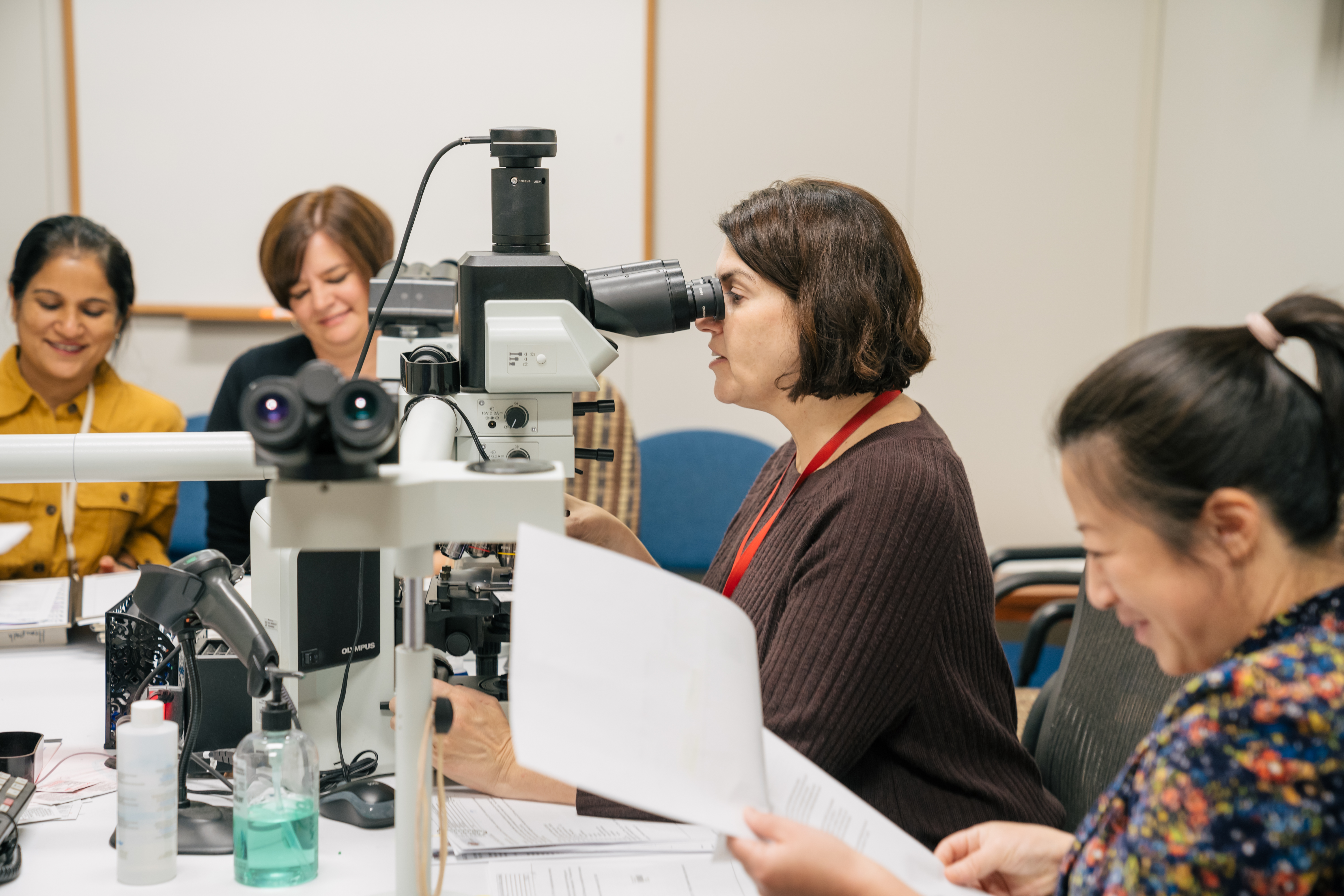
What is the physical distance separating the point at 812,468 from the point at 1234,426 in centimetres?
67

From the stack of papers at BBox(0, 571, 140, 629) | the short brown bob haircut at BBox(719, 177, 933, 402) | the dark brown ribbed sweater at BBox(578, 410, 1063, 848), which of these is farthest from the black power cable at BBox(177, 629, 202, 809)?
the short brown bob haircut at BBox(719, 177, 933, 402)

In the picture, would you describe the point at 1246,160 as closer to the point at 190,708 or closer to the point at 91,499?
the point at 190,708

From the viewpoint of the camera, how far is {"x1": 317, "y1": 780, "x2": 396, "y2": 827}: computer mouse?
1.11m

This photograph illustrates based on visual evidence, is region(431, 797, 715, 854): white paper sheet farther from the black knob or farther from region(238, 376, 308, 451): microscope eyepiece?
region(238, 376, 308, 451): microscope eyepiece

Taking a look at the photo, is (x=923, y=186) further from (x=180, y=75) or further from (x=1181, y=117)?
(x=180, y=75)

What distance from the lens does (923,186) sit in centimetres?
326

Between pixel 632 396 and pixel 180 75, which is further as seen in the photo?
pixel 632 396

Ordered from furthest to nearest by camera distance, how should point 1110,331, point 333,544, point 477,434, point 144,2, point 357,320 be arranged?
point 1110,331 → point 144,2 → point 357,320 → point 477,434 → point 333,544

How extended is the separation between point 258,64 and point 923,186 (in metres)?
1.99

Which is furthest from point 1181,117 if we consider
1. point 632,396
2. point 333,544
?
point 333,544

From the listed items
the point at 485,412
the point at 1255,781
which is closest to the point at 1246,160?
the point at 485,412

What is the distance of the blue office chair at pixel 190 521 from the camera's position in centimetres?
288

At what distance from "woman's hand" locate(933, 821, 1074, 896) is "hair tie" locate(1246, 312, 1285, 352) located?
47cm

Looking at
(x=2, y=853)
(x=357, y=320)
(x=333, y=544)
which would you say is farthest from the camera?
(x=357, y=320)
